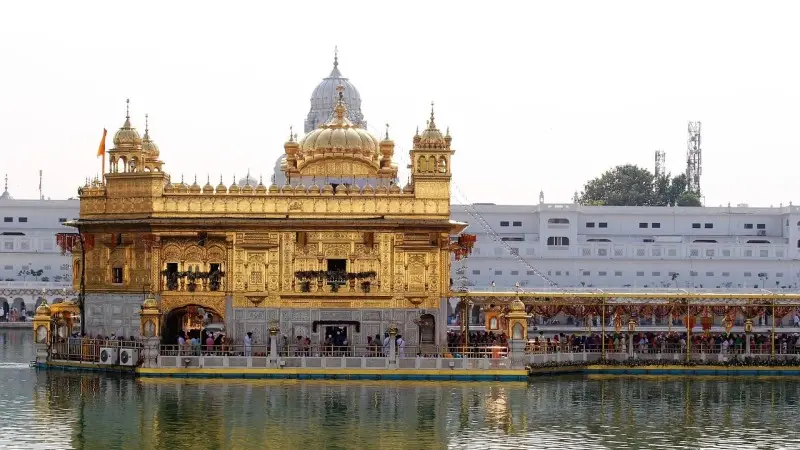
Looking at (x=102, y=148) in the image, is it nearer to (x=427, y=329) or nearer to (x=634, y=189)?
(x=427, y=329)

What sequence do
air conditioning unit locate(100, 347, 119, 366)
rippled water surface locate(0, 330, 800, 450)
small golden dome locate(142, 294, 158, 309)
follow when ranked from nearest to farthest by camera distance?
rippled water surface locate(0, 330, 800, 450)
small golden dome locate(142, 294, 158, 309)
air conditioning unit locate(100, 347, 119, 366)

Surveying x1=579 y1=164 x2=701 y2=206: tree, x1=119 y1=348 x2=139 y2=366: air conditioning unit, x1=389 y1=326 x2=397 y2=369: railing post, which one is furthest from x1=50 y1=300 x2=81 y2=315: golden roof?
x1=579 y1=164 x2=701 y2=206: tree

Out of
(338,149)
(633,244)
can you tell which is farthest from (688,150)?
(338,149)

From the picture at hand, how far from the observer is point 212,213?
51688mm

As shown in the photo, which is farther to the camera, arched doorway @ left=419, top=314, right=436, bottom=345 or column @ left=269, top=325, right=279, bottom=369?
arched doorway @ left=419, top=314, right=436, bottom=345

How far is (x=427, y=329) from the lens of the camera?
51750mm

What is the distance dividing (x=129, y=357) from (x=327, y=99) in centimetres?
6482

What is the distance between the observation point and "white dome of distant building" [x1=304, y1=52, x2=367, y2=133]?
111000mm

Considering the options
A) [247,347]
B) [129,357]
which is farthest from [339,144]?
[129,357]

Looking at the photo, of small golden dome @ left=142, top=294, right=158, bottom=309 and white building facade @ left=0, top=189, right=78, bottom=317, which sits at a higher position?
white building facade @ left=0, top=189, right=78, bottom=317

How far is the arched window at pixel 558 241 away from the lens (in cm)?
11812

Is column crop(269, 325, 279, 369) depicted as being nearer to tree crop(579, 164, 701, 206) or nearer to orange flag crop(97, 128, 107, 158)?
orange flag crop(97, 128, 107, 158)

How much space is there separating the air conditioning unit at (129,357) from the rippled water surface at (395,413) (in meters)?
1.17

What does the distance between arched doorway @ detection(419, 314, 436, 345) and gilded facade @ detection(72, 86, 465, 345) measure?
0.05m
